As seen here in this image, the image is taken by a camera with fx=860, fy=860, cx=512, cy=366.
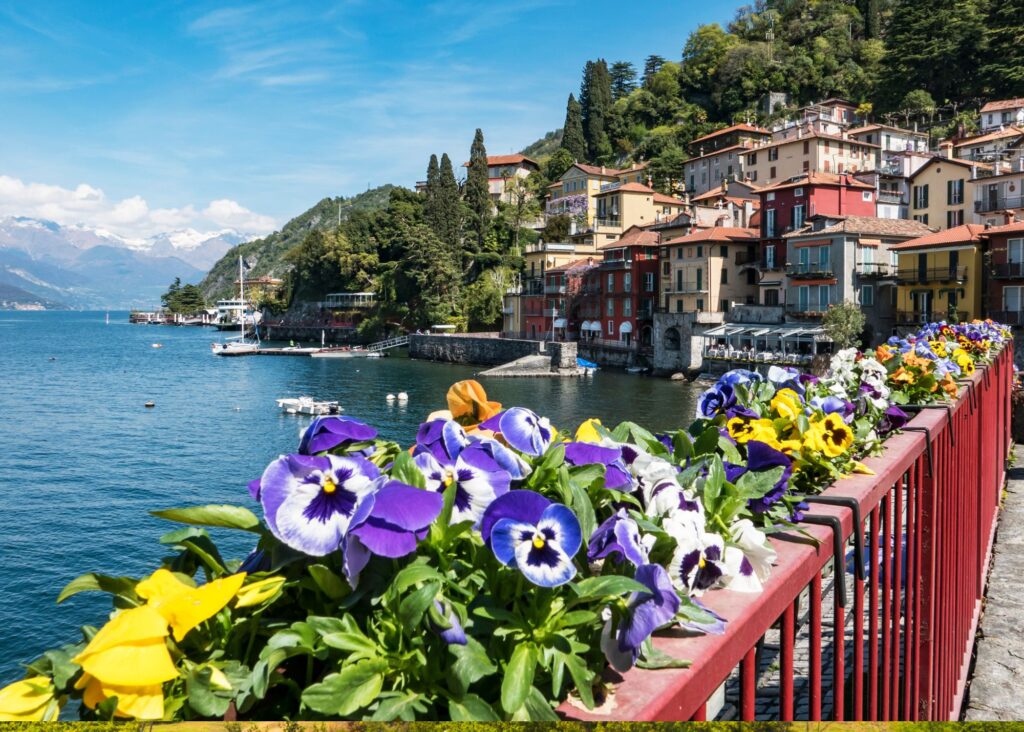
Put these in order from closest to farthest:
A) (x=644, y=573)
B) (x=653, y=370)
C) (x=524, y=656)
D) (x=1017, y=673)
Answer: (x=524, y=656) < (x=644, y=573) < (x=1017, y=673) < (x=653, y=370)

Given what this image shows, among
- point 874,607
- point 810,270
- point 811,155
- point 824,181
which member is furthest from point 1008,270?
point 874,607

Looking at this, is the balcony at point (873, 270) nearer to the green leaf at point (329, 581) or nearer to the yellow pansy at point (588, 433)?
the yellow pansy at point (588, 433)

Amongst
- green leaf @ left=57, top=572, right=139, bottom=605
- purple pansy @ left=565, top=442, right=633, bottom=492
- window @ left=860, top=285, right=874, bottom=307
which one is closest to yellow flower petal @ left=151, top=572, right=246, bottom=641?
green leaf @ left=57, top=572, right=139, bottom=605

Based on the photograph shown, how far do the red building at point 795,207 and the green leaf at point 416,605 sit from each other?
168ft

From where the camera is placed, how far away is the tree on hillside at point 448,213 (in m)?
84.8

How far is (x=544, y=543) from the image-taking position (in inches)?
47.7

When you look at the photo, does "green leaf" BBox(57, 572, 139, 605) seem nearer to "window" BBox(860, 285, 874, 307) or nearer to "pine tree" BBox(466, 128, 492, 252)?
"window" BBox(860, 285, 874, 307)

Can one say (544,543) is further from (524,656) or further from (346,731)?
(346,731)

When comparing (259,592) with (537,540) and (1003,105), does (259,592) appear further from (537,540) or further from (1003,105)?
(1003,105)

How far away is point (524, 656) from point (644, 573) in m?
0.24

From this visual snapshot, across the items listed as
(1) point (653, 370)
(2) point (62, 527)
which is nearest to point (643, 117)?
(1) point (653, 370)

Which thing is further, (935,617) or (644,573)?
(935,617)

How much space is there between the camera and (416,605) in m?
1.12

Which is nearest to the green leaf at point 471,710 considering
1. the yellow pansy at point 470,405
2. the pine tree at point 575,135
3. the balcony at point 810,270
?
the yellow pansy at point 470,405
